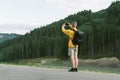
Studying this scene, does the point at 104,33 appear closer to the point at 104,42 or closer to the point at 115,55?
the point at 104,42

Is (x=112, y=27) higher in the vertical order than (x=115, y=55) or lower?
higher

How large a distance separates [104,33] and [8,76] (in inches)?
6798

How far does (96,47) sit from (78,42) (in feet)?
555

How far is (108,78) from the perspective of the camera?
12336 millimetres

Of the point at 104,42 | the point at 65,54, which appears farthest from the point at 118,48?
the point at 65,54

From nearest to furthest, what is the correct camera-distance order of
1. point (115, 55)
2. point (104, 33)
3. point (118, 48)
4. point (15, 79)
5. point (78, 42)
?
point (15, 79)
point (78, 42)
point (115, 55)
point (118, 48)
point (104, 33)

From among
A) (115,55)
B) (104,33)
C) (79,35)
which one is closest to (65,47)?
(104,33)

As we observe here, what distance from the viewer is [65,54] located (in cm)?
18788

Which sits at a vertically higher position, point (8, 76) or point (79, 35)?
point (79, 35)

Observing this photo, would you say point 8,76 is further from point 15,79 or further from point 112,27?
point 112,27

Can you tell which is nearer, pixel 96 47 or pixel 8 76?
pixel 8 76

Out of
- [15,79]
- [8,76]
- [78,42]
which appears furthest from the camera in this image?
[78,42]

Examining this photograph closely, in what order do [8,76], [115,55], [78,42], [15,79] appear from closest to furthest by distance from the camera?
[15,79] < [8,76] < [78,42] < [115,55]

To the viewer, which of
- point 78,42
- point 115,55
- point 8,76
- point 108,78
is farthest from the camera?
point 115,55
